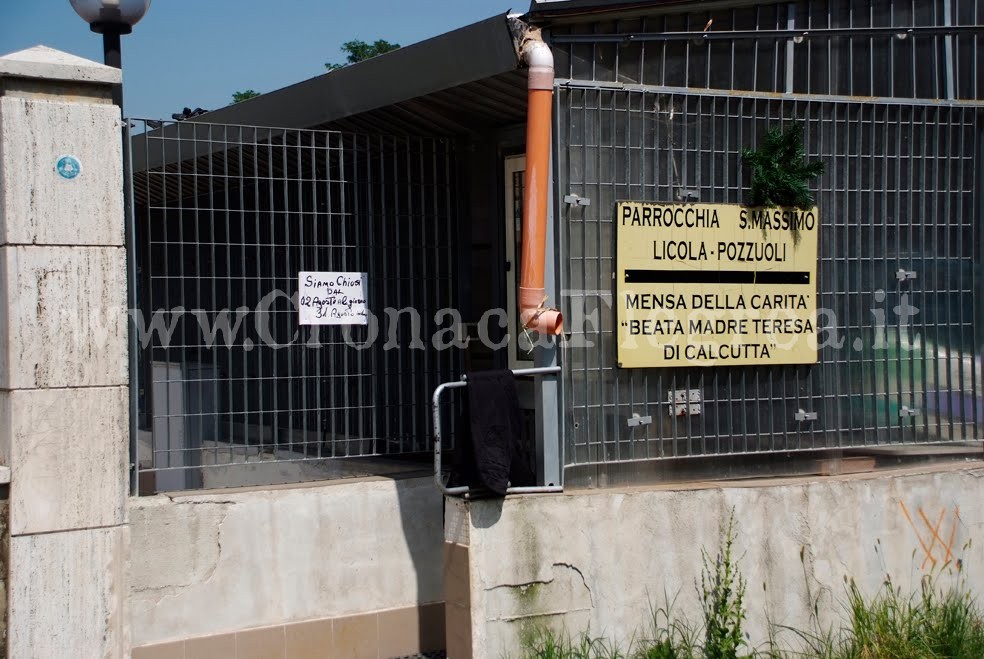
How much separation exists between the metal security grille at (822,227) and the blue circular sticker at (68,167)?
2.67 m

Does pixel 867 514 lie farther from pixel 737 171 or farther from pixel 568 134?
pixel 568 134

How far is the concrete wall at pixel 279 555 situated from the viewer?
5879mm

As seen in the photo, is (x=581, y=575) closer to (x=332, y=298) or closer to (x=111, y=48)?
(x=332, y=298)

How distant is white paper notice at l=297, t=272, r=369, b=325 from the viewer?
6.61 m

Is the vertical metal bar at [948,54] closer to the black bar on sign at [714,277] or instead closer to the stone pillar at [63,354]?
the black bar on sign at [714,277]

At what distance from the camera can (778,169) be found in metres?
6.64

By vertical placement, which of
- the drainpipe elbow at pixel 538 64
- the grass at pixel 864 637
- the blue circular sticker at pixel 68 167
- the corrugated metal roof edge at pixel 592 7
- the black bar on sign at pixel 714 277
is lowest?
the grass at pixel 864 637

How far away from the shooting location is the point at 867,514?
263 inches

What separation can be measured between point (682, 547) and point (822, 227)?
2.33 metres

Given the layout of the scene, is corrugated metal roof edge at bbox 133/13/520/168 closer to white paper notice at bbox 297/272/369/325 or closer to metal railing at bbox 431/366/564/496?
white paper notice at bbox 297/272/369/325

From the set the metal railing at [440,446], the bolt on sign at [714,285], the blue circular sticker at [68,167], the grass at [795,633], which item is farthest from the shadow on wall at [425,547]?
the blue circular sticker at [68,167]

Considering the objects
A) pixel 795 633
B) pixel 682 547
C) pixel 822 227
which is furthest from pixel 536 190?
pixel 795 633

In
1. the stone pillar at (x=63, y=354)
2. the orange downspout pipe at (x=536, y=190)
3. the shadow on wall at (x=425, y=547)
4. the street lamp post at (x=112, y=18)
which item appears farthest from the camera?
the shadow on wall at (x=425, y=547)

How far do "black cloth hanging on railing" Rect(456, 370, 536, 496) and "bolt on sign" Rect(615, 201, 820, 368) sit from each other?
814mm
